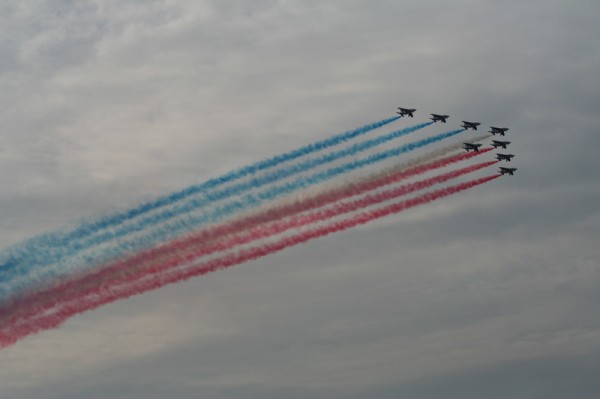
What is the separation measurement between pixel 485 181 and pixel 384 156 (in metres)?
15.6

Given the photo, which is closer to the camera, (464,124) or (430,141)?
(430,141)

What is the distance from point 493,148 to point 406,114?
581 inches

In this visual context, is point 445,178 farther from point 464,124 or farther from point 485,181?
point 464,124

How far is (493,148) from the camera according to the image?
19075 centimetres

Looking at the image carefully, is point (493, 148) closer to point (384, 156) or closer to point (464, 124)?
point (464, 124)

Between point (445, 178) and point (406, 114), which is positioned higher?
point (406, 114)

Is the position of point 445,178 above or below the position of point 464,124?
below

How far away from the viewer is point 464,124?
193875mm

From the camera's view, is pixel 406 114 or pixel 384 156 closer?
pixel 384 156

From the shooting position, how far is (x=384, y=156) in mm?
173000

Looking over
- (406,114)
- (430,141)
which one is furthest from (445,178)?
(406,114)

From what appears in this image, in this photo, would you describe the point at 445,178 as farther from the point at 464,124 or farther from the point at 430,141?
the point at 464,124

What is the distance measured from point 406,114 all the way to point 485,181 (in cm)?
1871

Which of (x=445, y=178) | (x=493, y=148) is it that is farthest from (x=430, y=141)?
(x=493, y=148)
